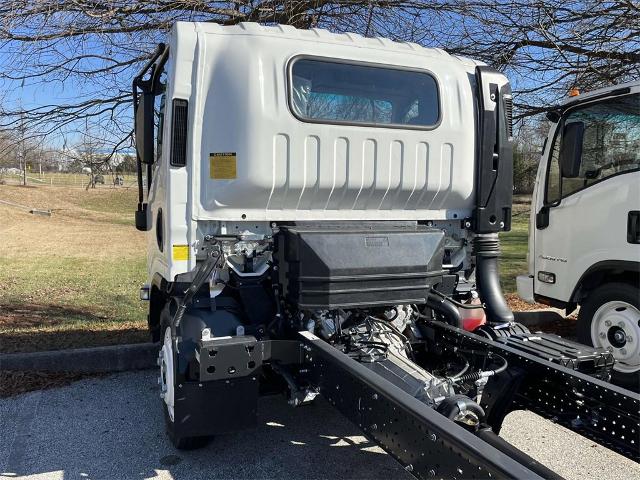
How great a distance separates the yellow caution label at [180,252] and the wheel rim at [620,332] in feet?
11.7

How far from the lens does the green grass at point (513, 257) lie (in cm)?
968

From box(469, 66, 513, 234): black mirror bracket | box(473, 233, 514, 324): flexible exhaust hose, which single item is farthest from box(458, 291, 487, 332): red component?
→ box(469, 66, 513, 234): black mirror bracket

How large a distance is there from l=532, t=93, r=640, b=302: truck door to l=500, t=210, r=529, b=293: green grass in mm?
3605

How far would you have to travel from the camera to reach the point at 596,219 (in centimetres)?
498

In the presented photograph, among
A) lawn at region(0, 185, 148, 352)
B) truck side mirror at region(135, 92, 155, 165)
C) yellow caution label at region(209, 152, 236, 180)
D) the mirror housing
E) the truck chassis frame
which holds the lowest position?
lawn at region(0, 185, 148, 352)

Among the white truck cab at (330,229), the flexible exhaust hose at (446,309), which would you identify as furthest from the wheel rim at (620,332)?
the flexible exhaust hose at (446,309)

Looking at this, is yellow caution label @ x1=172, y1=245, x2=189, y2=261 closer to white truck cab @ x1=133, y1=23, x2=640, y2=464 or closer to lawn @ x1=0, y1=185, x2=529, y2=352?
white truck cab @ x1=133, y1=23, x2=640, y2=464

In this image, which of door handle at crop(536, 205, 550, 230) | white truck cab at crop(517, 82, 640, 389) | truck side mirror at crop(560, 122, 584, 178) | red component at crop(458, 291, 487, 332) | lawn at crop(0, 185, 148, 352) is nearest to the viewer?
red component at crop(458, 291, 487, 332)

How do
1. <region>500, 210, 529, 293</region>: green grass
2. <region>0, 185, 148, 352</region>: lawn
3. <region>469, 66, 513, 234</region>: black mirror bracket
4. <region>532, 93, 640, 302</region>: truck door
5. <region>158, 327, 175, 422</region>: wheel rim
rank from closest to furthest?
<region>158, 327, 175, 422</region>: wheel rim, <region>469, 66, 513, 234</region>: black mirror bracket, <region>532, 93, 640, 302</region>: truck door, <region>0, 185, 148, 352</region>: lawn, <region>500, 210, 529, 293</region>: green grass

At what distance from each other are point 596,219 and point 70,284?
838 cm

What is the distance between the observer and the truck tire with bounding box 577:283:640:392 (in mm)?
4641

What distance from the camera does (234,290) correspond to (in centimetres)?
354

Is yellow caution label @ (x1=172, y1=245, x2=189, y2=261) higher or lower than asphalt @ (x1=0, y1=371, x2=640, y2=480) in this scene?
higher

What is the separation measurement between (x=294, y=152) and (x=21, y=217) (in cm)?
2674
